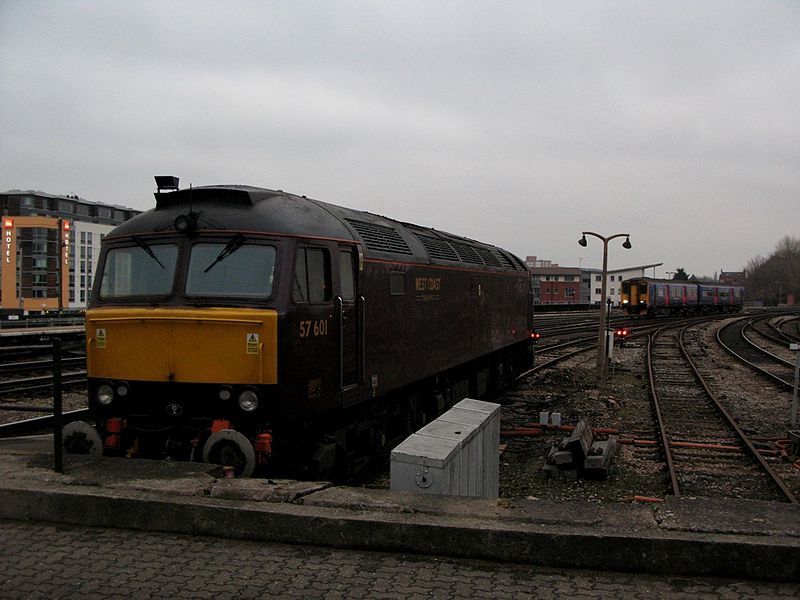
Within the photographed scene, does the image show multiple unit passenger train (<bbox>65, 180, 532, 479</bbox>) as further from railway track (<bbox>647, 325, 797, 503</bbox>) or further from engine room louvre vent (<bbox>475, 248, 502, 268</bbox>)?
engine room louvre vent (<bbox>475, 248, 502, 268</bbox>)

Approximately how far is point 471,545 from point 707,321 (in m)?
52.1

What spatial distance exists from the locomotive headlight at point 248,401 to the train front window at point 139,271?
132 centimetres

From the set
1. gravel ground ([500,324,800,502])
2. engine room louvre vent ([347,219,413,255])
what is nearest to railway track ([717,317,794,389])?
gravel ground ([500,324,800,502])

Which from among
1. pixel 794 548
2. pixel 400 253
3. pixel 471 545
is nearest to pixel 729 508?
pixel 794 548

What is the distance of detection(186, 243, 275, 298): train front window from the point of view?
22.5 feet

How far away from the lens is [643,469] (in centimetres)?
1033

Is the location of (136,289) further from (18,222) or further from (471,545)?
(18,222)

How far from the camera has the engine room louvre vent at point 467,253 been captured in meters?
13.3

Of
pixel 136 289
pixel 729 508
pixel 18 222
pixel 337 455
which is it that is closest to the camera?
pixel 729 508

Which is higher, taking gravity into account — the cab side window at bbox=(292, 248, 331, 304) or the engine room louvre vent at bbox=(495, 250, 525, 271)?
the engine room louvre vent at bbox=(495, 250, 525, 271)

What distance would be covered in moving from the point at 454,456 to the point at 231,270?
2702 millimetres

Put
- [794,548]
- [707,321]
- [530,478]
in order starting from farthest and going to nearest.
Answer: [707,321] < [530,478] < [794,548]

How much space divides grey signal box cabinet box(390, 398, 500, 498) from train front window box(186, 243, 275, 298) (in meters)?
1.99

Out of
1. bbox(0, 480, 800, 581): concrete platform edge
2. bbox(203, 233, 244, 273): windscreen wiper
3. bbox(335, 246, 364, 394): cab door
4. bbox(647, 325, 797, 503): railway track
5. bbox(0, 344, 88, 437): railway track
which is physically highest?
bbox(203, 233, 244, 273): windscreen wiper
